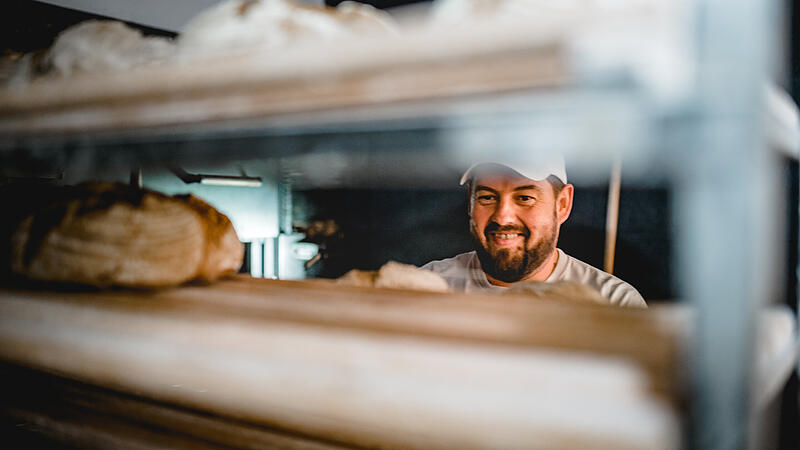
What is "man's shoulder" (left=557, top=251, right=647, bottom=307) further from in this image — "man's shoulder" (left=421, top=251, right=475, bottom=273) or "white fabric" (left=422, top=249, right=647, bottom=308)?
"man's shoulder" (left=421, top=251, right=475, bottom=273)

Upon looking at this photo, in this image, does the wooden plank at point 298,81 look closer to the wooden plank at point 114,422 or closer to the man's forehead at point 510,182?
the wooden plank at point 114,422

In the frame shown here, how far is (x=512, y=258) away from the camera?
2.01 metres

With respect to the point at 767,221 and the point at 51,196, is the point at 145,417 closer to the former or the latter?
the point at 51,196

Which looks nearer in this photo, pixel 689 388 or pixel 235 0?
pixel 689 388

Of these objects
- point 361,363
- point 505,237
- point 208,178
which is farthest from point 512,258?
point 361,363

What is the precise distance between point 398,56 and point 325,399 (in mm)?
271

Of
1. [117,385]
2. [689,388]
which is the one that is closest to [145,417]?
[117,385]

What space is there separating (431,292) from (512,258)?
4.41 feet

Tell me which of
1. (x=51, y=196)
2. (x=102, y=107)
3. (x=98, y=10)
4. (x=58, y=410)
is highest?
(x=98, y=10)

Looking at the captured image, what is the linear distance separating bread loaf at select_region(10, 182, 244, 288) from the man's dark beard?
1.35m

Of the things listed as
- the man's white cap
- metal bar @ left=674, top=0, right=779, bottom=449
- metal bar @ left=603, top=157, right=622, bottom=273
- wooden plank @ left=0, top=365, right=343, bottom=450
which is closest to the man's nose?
the man's white cap

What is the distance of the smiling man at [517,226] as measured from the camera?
6.33 ft

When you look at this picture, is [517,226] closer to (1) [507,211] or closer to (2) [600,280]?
(1) [507,211]

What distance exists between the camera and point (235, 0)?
20.9 inches
